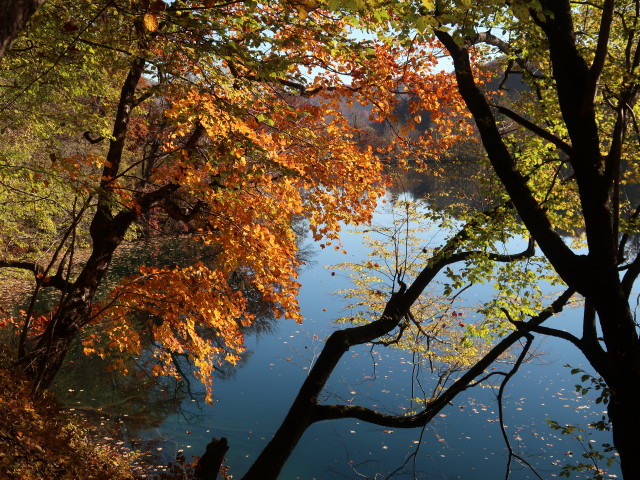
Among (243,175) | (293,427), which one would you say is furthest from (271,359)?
(243,175)

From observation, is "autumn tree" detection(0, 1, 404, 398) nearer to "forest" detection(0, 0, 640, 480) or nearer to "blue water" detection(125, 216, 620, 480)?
"forest" detection(0, 0, 640, 480)

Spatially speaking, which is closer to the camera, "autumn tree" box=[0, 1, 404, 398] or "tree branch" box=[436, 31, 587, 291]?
"tree branch" box=[436, 31, 587, 291]

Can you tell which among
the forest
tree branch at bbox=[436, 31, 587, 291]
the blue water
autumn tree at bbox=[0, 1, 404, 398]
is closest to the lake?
the blue water

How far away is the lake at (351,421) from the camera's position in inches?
406

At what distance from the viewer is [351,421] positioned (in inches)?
482

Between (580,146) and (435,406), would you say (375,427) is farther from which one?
(580,146)

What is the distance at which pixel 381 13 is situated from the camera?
307 cm

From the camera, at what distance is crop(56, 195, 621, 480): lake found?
33.8 ft

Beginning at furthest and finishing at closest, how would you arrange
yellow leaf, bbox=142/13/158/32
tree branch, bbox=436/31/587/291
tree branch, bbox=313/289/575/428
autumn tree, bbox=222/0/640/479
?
tree branch, bbox=313/289/575/428
yellow leaf, bbox=142/13/158/32
tree branch, bbox=436/31/587/291
autumn tree, bbox=222/0/640/479

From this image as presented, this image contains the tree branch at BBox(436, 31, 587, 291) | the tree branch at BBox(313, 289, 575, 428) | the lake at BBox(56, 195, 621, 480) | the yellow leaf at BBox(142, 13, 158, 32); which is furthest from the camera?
the lake at BBox(56, 195, 621, 480)

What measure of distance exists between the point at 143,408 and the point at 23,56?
25.8 feet

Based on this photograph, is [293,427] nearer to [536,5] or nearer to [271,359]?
[536,5]

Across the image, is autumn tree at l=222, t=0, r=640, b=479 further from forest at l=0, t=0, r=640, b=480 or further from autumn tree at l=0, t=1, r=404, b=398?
autumn tree at l=0, t=1, r=404, b=398

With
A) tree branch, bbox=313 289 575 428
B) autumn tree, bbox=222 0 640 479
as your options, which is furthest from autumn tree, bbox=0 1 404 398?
tree branch, bbox=313 289 575 428
